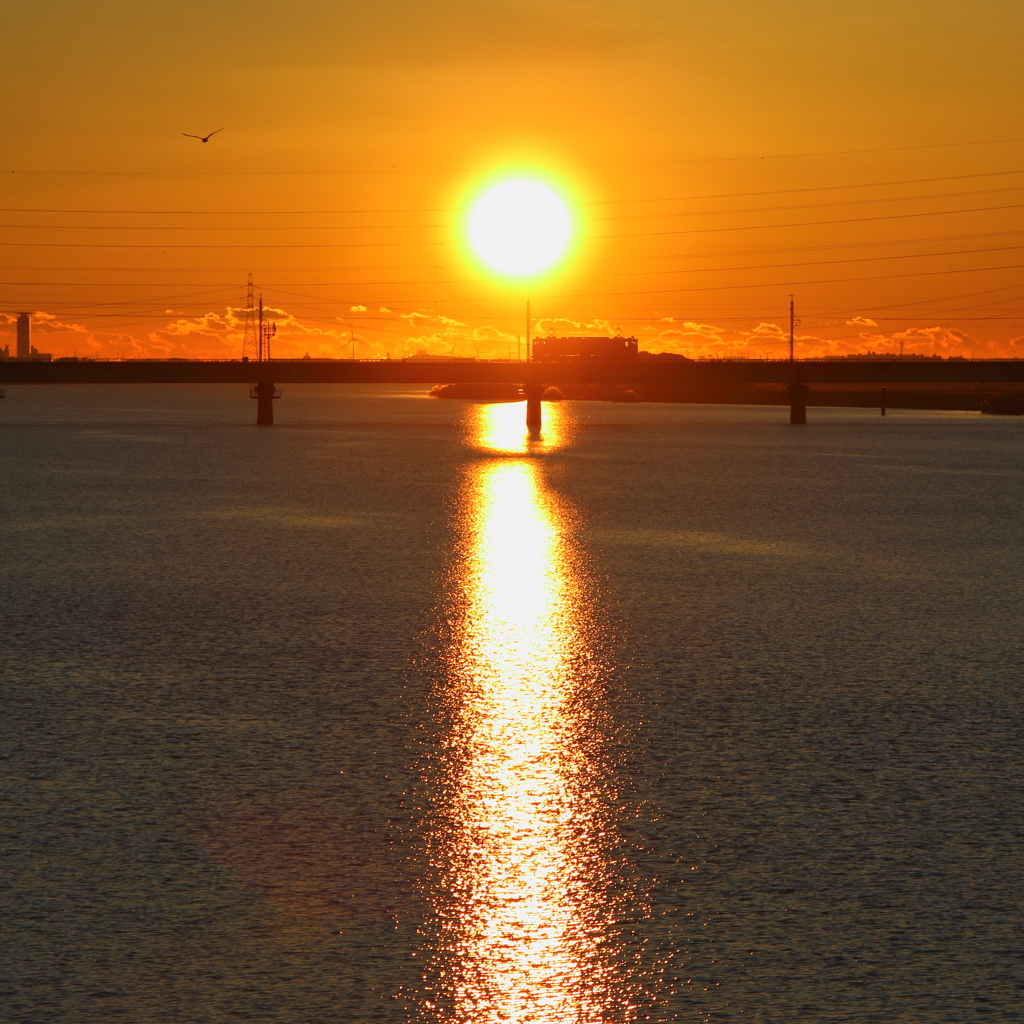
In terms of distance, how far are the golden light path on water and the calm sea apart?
0.03 metres

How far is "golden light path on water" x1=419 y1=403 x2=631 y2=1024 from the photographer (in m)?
5.92

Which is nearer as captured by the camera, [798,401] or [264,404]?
[264,404]

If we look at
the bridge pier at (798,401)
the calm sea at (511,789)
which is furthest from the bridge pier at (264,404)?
the calm sea at (511,789)

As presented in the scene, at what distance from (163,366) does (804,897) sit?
124231 mm

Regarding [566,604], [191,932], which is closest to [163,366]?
[566,604]

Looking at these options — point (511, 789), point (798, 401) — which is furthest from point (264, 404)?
point (511, 789)

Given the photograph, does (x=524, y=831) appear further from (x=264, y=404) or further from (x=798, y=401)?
(x=798, y=401)

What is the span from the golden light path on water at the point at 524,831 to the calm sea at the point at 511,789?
0.03 metres

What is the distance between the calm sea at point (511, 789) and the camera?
604 centimetres

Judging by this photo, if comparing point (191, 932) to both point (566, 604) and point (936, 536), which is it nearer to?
point (566, 604)

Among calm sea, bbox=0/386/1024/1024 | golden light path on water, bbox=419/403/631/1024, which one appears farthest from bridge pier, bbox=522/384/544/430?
golden light path on water, bbox=419/403/631/1024

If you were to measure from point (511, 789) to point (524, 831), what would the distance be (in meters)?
0.99

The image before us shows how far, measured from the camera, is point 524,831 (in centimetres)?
816

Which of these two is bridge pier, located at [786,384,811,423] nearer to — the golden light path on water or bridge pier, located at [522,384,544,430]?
bridge pier, located at [522,384,544,430]
